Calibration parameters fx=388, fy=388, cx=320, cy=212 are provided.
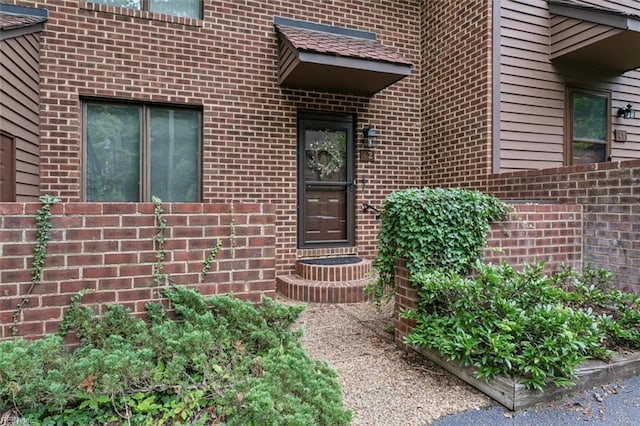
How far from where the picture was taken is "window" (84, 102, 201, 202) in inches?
197

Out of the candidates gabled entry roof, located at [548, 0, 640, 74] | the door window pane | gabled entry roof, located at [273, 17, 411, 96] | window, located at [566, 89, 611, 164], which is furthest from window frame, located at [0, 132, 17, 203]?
window, located at [566, 89, 611, 164]

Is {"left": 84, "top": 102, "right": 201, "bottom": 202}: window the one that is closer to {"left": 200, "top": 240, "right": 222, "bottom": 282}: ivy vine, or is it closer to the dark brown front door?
the dark brown front door

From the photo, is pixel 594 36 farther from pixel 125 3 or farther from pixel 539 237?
pixel 125 3

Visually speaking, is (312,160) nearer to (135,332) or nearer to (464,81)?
(464,81)

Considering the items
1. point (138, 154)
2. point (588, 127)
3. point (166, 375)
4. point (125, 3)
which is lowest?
point (166, 375)

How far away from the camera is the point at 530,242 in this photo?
379 centimetres

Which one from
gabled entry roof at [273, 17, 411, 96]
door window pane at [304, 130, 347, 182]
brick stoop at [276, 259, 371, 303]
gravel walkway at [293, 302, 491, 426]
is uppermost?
gabled entry roof at [273, 17, 411, 96]

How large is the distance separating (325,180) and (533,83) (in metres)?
3.24

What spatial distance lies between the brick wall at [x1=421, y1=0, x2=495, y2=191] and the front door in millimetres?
1373

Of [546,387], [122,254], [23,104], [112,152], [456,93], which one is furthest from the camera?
[456,93]

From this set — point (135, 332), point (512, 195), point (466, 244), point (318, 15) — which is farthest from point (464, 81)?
point (135, 332)

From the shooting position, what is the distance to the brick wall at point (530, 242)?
3.32m

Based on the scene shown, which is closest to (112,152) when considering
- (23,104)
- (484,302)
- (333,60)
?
(23,104)

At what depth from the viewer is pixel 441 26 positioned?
6.05 m
